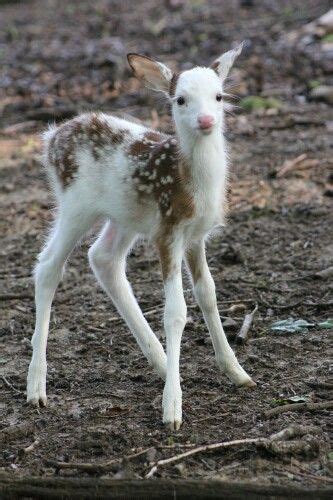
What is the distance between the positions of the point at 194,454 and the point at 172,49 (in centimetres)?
1244

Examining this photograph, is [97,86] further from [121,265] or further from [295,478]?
[295,478]

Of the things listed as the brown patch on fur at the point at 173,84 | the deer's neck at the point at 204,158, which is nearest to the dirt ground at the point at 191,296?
the deer's neck at the point at 204,158

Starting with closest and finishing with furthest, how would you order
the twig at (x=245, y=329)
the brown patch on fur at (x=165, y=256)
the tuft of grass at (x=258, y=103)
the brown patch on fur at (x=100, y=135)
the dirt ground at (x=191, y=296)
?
the dirt ground at (x=191, y=296)
the brown patch on fur at (x=165, y=256)
the brown patch on fur at (x=100, y=135)
the twig at (x=245, y=329)
the tuft of grass at (x=258, y=103)

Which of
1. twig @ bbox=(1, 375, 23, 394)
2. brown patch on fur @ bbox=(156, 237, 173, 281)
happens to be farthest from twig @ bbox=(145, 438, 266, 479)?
twig @ bbox=(1, 375, 23, 394)

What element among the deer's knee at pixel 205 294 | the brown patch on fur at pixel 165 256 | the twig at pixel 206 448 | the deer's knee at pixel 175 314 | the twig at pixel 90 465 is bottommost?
the twig at pixel 90 465

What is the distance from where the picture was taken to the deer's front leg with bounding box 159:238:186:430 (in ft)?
18.3

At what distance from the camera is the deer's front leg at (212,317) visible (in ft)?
20.1

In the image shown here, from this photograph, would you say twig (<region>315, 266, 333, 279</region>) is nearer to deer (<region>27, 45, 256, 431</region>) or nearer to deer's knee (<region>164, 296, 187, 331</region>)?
deer (<region>27, 45, 256, 431</region>)

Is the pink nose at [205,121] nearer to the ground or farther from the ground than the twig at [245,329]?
farther from the ground

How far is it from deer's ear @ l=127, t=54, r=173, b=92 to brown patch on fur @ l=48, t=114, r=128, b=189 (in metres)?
0.42

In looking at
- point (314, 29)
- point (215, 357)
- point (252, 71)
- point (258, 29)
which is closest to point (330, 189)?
point (215, 357)

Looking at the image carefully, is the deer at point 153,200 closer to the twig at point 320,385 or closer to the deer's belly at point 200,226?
the deer's belly at point 200,226

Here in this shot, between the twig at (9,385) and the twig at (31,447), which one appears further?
the twig at (9,385)

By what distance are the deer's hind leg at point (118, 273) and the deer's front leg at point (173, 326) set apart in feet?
1.95
